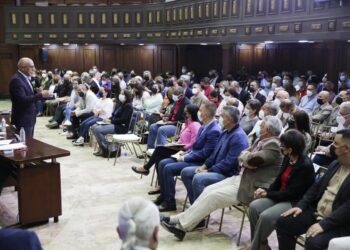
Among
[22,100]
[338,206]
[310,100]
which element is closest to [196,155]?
[338,206]

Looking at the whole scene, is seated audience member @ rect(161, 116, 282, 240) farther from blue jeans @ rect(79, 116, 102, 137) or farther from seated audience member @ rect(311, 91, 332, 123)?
blue jeans @ rect(79, 116, 102, 137)

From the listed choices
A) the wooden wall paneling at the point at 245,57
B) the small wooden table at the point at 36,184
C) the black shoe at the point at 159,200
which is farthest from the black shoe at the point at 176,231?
the wooden wall paneling at the point at 245,57

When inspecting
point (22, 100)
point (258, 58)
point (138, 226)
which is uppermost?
point (258, 58)

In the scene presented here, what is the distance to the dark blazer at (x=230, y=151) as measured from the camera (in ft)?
15.6

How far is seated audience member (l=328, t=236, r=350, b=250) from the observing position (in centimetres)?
307

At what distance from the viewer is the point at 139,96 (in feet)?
31.3

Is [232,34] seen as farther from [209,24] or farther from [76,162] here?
[76,162]

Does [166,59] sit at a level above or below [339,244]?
above

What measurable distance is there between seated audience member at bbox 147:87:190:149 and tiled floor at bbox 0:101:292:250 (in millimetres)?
552

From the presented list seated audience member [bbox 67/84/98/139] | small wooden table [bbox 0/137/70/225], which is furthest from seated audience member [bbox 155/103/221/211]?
seated audience member [bbox 67/84/98/139]

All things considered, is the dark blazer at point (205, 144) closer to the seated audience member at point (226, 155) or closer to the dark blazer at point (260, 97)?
the seated audience member at point (226, 155)

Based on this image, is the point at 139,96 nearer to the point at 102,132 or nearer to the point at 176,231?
the point at 102,132

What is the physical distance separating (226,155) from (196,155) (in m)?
0.56

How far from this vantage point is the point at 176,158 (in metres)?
5.56
